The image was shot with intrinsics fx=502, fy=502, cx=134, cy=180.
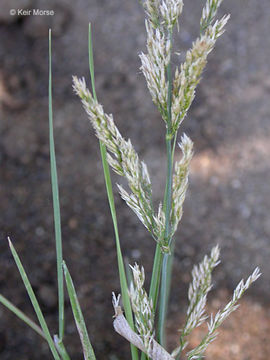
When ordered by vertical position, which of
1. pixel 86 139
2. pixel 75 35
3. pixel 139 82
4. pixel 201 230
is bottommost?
pixel 201 230

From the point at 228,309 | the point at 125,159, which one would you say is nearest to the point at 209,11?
the point at 125,159

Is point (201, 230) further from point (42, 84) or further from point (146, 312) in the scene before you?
point (146, 312)

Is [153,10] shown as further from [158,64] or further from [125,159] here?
[125,159]

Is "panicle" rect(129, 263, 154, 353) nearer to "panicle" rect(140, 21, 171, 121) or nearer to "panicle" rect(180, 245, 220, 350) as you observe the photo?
"panicle" rect(180, 245, 220, 350)

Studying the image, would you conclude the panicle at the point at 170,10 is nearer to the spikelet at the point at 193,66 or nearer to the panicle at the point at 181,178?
the spikelet at the point at 193,66

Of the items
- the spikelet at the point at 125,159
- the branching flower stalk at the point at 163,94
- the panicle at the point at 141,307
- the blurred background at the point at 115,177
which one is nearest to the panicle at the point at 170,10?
the branching flower stalk at the point at 163,94

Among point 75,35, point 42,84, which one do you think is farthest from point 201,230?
point 75,35

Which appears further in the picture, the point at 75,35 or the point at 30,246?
the point at 75,35
